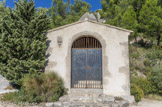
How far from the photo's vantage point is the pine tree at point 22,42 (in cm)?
589

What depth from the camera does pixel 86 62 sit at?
7031 millimetres

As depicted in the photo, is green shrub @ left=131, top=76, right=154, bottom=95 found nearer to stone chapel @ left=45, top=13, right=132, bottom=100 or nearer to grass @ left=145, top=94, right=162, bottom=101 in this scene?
grass @ left=145, top=94, right=162, bottom=101

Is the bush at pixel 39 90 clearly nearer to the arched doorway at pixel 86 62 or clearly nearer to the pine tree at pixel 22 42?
the pine tree at pixel 22 42

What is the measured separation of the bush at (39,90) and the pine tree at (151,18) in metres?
11.5

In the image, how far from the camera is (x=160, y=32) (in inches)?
519

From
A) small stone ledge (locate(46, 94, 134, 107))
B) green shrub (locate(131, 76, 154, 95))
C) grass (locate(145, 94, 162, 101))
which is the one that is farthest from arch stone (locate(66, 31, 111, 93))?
grass (locate(145, 94, 162, 101))

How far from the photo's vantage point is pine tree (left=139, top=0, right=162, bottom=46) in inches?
469

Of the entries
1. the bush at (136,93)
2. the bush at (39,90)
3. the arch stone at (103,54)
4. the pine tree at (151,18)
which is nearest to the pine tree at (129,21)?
the pine tree at (151,18)

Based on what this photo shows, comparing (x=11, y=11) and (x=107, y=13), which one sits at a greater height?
(x=107, y=13)

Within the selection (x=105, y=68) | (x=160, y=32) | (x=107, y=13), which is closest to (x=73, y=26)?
(x=105, y=68)

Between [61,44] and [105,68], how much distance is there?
9.50 feet

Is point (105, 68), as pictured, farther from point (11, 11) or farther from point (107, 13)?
point (107, 13)

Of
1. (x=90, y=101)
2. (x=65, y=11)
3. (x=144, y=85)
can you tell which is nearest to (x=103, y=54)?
(x=90, y=101)

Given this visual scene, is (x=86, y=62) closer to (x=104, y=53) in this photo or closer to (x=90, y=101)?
(x=104, y=53)
